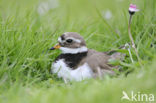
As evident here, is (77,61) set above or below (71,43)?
below

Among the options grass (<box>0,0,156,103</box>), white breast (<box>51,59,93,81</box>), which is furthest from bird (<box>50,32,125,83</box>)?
grass (<box>0,0,156,103</box>)

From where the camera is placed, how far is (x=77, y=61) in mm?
5332

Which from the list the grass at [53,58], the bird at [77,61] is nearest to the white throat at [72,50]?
the bird at [77,61]

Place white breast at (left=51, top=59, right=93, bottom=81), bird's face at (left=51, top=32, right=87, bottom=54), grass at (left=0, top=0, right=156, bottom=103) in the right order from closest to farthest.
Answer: grass at (left=0, top=0, right=156, bottom=103), white breast at (left=51, top=59, right=93, bottom=81), bird's face at (left=51, top=32, right=87, bottom=54)

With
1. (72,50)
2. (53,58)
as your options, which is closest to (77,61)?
(72,50)

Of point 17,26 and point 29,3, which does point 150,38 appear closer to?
point 17,26

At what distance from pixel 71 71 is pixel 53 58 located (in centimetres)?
69

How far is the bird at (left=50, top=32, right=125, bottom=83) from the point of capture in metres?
5.05

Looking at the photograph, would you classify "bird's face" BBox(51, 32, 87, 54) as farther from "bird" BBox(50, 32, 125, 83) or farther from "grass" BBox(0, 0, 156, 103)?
"grass" BBox(0, 0, 156, 103)

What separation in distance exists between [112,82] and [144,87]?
45 centimetres

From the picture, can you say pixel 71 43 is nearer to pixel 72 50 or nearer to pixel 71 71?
pixel 72 50

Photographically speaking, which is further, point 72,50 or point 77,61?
point 72,50

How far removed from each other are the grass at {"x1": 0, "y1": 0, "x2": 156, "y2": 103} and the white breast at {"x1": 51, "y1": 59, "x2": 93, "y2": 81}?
4.8 inches

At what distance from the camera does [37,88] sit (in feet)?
14.9
